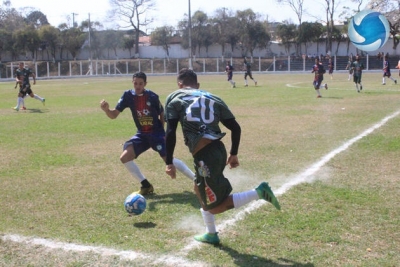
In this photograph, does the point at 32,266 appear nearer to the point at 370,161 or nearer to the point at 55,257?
the point at 55,257

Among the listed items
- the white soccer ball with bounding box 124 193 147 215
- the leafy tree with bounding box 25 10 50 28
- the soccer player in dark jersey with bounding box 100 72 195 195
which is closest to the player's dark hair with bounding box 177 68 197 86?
the white soccer ball with bounding box 124 193 147 215

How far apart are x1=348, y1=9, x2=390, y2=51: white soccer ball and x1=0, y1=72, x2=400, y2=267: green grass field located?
305cm

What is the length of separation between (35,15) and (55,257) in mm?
105802

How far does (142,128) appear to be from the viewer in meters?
7.23

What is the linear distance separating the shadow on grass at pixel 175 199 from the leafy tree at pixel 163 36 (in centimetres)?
7385

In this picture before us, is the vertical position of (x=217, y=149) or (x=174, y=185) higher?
(x=217, y=149)

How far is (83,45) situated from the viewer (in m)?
81.2

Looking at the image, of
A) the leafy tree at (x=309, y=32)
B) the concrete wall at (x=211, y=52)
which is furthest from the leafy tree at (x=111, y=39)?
the leafy tree at (x=309, y=32)

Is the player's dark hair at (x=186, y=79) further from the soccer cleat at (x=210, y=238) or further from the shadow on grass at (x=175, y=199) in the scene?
the shadow on grass at (x=175, y=199)

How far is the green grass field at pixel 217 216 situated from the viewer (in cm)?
475

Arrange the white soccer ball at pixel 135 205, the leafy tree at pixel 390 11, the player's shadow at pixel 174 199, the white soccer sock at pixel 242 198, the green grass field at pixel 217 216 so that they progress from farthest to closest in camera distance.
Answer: the leafy tree at pixel 390 11, the player's shadow at pixel 174 199, the white soccer ball at pixel 135 205, the white soccer sock at pixel 242 198, the green grass field at pixel 217 216

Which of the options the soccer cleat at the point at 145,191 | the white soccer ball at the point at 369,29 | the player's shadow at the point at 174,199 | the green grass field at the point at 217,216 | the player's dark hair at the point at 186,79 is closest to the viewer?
the green grass field at the point at 217,216

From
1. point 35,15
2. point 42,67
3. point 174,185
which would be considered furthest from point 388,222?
point 35,15

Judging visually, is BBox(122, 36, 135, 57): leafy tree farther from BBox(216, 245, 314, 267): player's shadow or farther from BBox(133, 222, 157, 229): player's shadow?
BBox(216, 245, 314, 267): player's shadow
